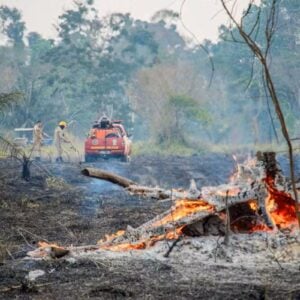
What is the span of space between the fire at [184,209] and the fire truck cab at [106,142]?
58.1 feet

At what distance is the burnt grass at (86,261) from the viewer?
536 centimetres

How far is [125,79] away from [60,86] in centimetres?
578

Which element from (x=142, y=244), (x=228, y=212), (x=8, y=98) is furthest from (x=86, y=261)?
(x=8, y=98)

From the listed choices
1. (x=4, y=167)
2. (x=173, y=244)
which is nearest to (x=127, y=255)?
(x=173, y=244)

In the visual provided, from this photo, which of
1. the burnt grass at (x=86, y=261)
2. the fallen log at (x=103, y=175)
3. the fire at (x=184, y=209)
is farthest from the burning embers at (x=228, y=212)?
the fallen log at (x=103, y=175)

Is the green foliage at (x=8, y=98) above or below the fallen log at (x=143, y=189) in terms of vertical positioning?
above

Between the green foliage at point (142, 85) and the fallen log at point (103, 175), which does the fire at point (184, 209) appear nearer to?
the fallen log at point (103, 175)

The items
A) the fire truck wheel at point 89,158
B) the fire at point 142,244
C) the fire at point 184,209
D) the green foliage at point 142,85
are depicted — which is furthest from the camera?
the green foliage at point 142,85

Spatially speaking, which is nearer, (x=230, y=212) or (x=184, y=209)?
(x=230, y=212)

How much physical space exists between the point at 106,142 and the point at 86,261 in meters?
19.2

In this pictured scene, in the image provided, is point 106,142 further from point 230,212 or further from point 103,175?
point 230,212

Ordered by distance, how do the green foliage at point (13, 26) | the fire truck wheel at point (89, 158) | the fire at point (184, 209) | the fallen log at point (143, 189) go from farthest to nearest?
the green foliage at point (13, 26), the fire truck wheel at point (89, 158), the fallen log at point (143, 189), the fire at point (184, 209)

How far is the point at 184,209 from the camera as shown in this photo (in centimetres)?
774

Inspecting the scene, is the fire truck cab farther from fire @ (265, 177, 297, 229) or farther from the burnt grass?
fire @ (265, 177, 297, 229)
